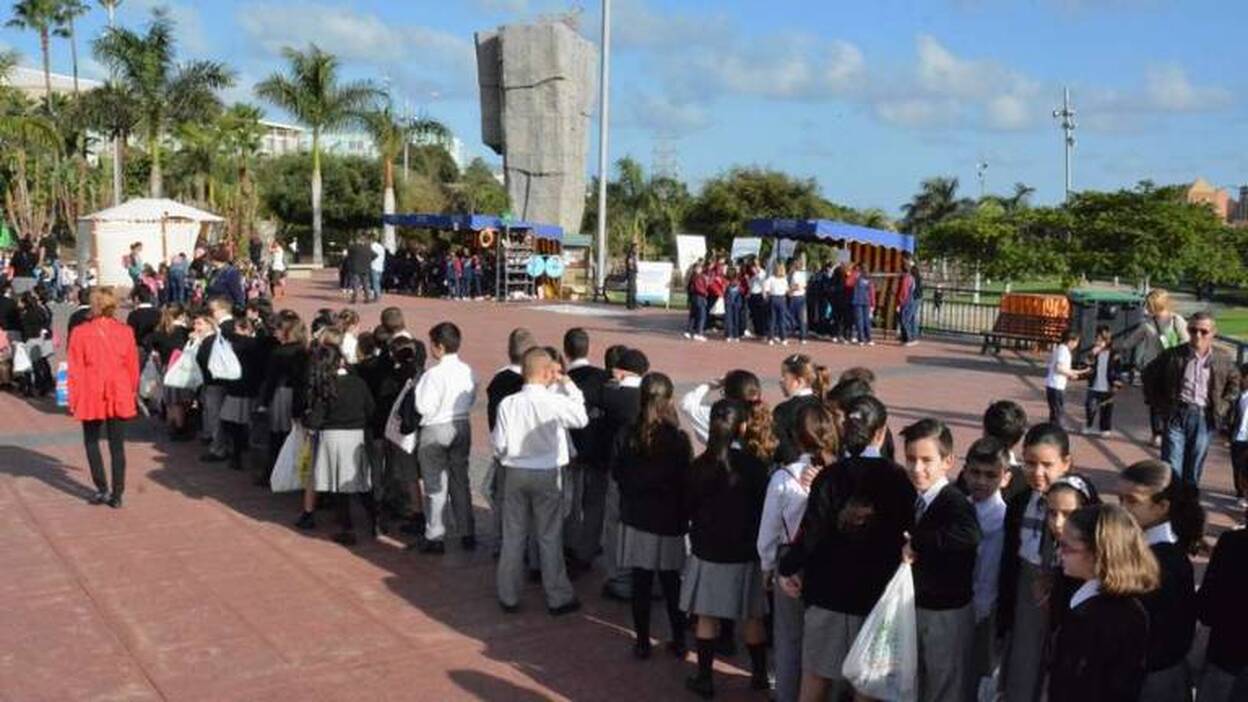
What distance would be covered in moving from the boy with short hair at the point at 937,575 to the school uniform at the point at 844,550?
92mm

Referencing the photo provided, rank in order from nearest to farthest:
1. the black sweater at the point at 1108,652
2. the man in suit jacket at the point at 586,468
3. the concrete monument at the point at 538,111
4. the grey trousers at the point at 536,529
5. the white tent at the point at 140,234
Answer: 1. the black sweater at the point at 1108,652
2. the grey trousers at the point at 536,529
3. the man in suit jacket at the point at 586,468
4. the white tent at the point at 140,234
5. the concrete monument at the point at 538,111

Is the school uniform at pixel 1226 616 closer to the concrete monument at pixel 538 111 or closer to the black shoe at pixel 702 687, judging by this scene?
the black shoe at pixel 702 687

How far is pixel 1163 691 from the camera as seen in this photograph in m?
3.56

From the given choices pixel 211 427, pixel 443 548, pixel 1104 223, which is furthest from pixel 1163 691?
pixel 1104 223

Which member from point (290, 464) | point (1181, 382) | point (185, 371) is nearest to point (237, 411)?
point (185, 371)

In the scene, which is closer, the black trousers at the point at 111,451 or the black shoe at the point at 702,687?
the black shoe at the point at 702,687

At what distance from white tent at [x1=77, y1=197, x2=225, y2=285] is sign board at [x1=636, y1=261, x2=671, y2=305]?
10.6 metres

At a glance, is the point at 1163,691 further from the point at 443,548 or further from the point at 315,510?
the point at 315,510

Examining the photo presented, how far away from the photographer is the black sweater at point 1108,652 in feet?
10.7

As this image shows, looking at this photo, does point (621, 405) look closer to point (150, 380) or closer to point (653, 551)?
point (653, 551)

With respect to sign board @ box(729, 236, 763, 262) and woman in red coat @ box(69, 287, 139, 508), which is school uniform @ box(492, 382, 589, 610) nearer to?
woman in red coat @ box(69, 287, 139, 508)

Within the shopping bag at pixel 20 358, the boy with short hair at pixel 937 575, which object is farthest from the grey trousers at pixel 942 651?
the shopping bag at pixel 20 358

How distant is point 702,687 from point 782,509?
3.58ft

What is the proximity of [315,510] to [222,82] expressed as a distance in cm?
3549
